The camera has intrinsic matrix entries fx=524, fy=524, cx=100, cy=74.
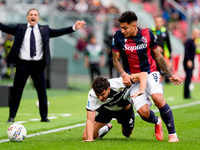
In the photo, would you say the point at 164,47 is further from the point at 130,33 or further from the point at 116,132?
the point at 130,33

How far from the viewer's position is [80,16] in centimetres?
2681

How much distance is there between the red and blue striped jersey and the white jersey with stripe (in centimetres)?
39

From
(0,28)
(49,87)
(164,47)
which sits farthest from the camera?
(49,87)

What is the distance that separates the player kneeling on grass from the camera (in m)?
7.05

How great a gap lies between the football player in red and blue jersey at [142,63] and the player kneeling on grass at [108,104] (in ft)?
0.46

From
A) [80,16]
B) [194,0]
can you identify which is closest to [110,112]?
[80,16]

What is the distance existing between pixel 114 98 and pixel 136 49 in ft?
2.63

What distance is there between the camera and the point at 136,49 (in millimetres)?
7559

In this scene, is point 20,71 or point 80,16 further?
point 80,16

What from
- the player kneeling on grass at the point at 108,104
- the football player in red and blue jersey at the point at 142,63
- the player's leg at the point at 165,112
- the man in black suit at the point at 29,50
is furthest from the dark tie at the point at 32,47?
the player's leg at the point at 165,112

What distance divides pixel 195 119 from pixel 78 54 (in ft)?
60.3

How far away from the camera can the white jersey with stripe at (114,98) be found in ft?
23.8

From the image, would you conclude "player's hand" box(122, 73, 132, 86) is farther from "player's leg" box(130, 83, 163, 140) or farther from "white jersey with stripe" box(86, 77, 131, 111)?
"player's leg" box(130, 83, 163, 140)

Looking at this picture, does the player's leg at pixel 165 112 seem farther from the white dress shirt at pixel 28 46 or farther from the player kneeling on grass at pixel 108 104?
the white dress shirt at pixel 28 46
